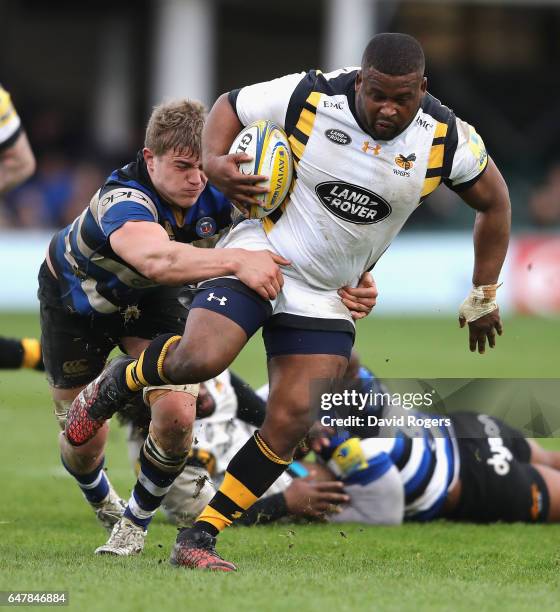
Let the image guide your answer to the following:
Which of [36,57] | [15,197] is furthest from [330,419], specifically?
[36,57]

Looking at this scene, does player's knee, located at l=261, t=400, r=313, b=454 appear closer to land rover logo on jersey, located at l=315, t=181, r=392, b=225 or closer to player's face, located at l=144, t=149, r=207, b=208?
land rover logo on jersey, located at l=315, t=181, r=392, b=225

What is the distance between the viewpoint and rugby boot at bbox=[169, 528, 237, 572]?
4.87m

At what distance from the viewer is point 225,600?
13.8ft

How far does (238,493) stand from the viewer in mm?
5090

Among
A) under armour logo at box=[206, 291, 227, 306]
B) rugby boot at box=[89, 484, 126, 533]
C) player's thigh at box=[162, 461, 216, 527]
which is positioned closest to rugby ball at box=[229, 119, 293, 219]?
under armour logo at box=[206, 291, 227, 306]

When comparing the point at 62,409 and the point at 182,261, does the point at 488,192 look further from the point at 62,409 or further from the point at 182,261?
the point at 62,409

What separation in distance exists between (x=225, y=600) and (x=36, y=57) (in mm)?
25734

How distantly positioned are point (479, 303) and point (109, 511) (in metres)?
2.06

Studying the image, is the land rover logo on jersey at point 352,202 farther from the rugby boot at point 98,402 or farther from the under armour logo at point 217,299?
the rugby boot at point 98,402

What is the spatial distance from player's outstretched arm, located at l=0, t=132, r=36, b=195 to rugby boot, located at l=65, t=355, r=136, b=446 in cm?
252

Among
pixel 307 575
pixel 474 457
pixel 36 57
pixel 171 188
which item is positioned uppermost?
pixel 171 188

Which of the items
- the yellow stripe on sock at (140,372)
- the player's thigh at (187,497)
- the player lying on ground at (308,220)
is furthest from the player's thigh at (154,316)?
the player's thigh at (187,497)

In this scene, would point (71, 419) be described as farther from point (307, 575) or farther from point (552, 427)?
point (552, 427)

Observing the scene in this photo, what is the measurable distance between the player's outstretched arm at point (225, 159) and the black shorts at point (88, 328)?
2.74 ft
